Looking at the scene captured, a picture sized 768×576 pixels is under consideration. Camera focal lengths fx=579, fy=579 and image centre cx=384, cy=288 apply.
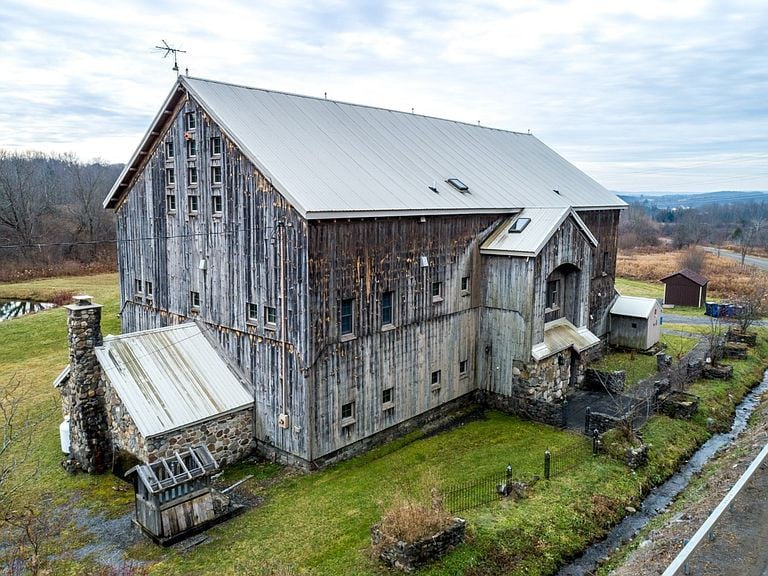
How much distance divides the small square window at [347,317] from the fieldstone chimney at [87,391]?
764cm

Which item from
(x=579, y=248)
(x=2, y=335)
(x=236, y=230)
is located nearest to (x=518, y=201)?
(x=579, y=248)

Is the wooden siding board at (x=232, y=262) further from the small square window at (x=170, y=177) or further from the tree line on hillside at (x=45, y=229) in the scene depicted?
the tree line on hillside at (x=45, y=229)

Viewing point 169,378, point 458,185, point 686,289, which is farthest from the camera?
point 686,289

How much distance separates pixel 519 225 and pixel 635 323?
13310 mm

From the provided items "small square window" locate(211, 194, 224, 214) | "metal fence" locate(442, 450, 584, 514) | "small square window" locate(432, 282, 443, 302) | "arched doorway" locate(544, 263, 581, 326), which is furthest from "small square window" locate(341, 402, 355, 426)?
"arched doorway" locate(544, 263, 581, 326)

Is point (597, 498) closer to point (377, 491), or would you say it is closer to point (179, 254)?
point (377, 491)

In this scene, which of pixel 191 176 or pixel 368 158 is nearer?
pixel 191 176

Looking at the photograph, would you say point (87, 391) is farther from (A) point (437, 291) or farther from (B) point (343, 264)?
(A) point (437, 291)

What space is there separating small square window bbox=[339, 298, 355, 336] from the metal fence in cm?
582

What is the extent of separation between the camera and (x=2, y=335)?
34.8 metres

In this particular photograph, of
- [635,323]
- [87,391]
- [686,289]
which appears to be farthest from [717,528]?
[686,289]

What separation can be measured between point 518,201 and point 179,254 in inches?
583

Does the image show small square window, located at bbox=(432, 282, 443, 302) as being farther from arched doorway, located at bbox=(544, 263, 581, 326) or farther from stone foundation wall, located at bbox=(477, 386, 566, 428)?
arched doorway, located at bbox=(544, 263, 581, 326)

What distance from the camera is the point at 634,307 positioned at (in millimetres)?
33812
